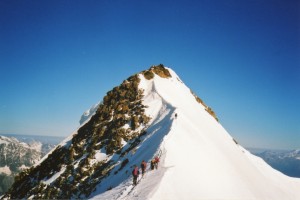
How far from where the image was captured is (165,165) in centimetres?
2952

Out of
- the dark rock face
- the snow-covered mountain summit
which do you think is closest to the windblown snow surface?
the snow-covered mountain summit

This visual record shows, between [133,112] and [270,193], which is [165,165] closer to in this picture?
[270,193]

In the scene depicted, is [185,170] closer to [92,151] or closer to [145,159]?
[145,159]

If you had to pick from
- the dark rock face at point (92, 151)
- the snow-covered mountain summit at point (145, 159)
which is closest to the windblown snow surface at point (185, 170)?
→ the snow-covered mountain summit at point (145, 159)

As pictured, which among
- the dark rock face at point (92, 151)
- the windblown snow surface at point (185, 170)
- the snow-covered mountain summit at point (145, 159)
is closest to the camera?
the windblown snow surface at point (185, 170)

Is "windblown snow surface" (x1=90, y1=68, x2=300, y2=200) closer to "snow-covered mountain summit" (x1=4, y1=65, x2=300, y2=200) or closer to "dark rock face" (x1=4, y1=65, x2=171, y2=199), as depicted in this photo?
"snow-covered mountain summit" (x1=4, y1=65, x2=300, y2=200)

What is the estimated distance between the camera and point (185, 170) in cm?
2941

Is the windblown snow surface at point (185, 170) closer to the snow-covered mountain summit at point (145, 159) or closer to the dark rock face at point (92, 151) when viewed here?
the snow-covered mountain summit at point (145, 159)

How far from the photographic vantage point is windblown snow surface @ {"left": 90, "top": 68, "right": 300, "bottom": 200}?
2565 cm

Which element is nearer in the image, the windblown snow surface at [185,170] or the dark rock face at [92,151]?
the windblown snow surface at [185,170]

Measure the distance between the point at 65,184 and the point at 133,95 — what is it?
2609 cm

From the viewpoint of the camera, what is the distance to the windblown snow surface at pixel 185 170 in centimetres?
2565

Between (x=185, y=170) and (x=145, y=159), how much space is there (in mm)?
6254

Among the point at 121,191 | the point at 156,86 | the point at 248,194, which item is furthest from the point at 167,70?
the point at 121,191
